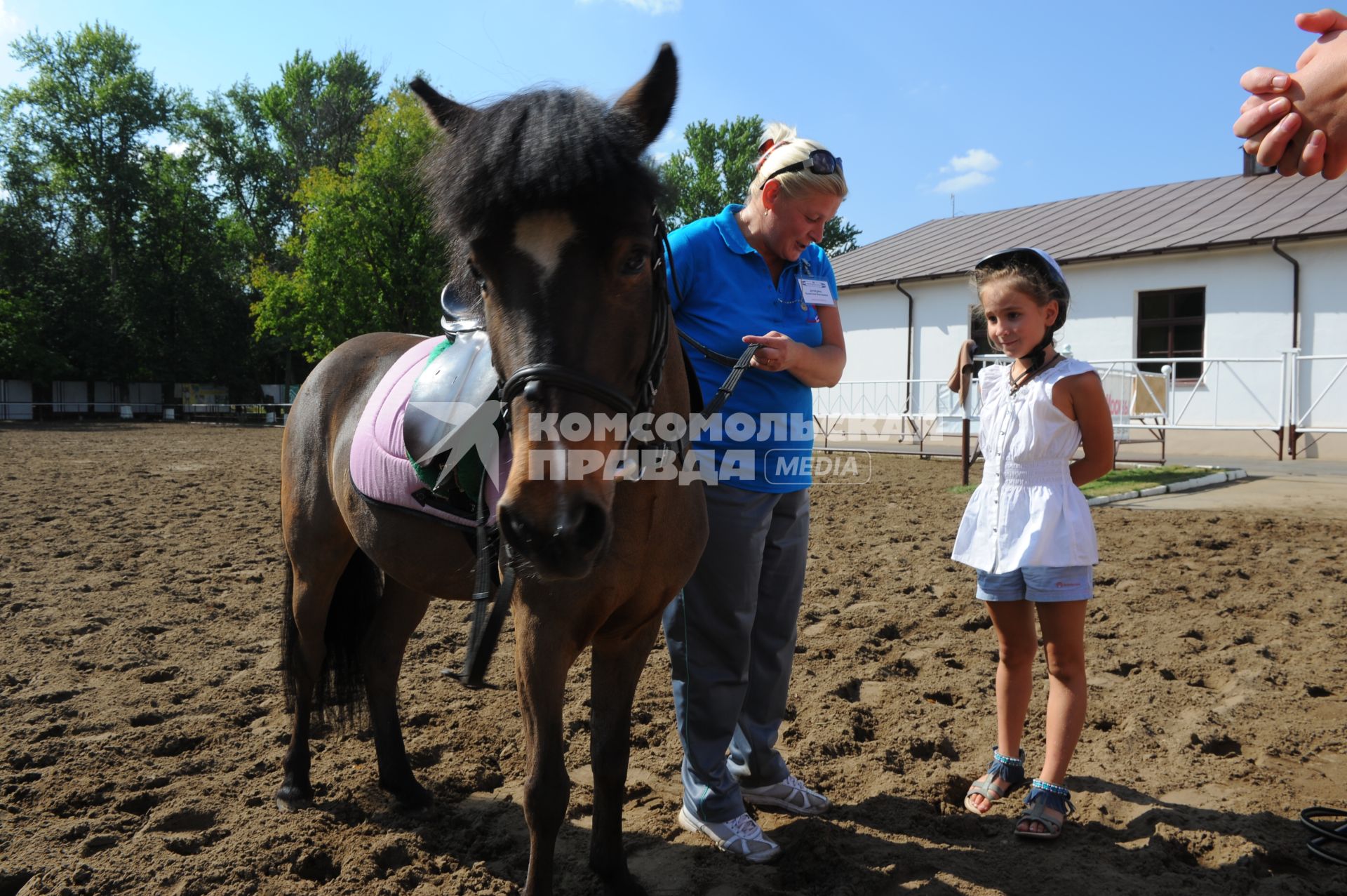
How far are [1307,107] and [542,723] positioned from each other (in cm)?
251

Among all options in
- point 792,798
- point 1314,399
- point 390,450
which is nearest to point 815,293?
point 390,450

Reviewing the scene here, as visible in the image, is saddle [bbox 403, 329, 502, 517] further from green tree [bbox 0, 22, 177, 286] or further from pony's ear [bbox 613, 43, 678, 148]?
green tree [bbox 0, 22, 177, 286]

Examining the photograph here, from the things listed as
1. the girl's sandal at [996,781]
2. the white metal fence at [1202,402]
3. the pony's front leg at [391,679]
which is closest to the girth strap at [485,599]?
the pony's front leg at [391,679]

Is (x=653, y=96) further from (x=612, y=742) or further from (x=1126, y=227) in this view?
(x=1126, y=227)

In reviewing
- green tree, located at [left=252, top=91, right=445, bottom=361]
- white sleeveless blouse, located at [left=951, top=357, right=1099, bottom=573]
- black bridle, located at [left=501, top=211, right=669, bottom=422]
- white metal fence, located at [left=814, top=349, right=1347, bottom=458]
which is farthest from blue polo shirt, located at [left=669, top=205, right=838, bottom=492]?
green tree, located at [left=252, top=91, right=445, bottom=361]

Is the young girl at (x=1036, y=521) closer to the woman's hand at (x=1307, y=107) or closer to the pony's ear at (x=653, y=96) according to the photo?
the woman's hand at (x=1307, y=107)

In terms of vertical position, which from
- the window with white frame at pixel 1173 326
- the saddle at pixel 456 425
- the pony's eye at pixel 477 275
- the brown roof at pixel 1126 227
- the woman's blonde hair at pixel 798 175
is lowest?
the saddle at pixel 456 425

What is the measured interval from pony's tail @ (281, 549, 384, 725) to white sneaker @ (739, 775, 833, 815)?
1.69 meters

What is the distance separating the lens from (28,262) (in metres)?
38.5

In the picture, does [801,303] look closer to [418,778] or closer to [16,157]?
[418,778]

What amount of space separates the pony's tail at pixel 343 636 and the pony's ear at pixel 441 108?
195 centimetres

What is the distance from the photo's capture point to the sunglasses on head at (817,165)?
246 cm

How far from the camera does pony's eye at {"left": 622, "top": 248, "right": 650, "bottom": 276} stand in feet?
5.78

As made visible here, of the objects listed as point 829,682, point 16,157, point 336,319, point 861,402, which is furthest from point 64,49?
point 829,682
